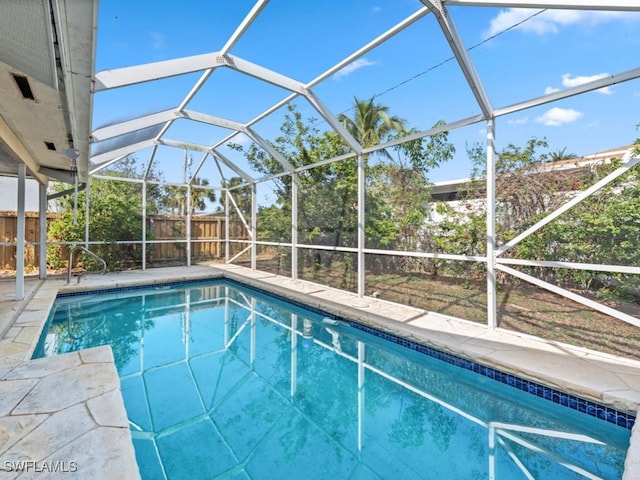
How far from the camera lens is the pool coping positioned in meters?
2.20

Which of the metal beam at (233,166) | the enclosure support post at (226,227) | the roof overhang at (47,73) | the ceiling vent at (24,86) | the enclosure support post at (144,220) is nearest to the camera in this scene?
the roof overhang at (47,73)

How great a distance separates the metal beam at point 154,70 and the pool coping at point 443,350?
9.69 feet

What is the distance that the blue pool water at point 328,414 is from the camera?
2285mm

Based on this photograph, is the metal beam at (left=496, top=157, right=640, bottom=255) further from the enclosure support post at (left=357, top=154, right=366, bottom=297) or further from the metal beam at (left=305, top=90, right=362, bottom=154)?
the metal beam at (left=305, top=90, right=362, bottom=154)

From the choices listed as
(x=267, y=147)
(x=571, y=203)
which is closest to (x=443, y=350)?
(x=571, y=203)

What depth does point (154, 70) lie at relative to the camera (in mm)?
3879

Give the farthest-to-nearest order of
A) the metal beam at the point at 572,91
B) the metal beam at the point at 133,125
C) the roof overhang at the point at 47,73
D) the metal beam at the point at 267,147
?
the metal beam at the point at 267,147, the metal beam at the point at 133,125, the metal beam at the point at 572,91, the roof overhang at the point at 47,73

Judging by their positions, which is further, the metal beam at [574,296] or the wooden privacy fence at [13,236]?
the wooden privacy fence at [13,236]

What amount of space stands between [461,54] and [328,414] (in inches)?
153

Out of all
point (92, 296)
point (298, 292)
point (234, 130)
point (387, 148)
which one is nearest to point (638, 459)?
point (387, 148)

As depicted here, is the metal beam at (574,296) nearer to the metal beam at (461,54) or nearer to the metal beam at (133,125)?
the metal beam at (461,54)

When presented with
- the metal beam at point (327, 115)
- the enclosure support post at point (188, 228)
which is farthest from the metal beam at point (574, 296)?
the enclosure support post at point (188, 228)

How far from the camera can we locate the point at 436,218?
4918 mm

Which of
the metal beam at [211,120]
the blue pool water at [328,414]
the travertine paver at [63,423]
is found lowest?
the blue pool water at [328,414]
